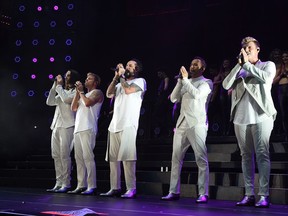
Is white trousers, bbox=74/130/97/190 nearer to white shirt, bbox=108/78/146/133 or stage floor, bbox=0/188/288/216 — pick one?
white shirt, bbox=108/78/146/133

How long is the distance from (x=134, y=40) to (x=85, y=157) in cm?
463

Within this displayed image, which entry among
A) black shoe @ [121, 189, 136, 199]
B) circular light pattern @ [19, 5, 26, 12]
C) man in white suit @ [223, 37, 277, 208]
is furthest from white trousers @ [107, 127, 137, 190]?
circular light pattern @ [19, 5, 26, 12]

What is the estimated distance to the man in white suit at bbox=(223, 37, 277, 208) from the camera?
418cm

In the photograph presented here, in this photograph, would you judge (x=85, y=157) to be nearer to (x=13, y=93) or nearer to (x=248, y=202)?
(x=248, y=202)

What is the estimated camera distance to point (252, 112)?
4266 mm

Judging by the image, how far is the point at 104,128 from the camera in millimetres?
9195

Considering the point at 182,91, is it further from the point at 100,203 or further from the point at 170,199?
the point at 100,203

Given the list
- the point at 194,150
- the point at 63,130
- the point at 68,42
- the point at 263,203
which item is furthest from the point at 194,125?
the point at 68,42

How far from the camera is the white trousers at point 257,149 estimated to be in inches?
165

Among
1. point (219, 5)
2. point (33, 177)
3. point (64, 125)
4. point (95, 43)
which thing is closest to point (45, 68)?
point (95, 43)

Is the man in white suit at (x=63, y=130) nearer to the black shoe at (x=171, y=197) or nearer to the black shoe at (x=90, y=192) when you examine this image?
the black shoe at (x=90, y=192)

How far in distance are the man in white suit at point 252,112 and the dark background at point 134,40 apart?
13.3 feet

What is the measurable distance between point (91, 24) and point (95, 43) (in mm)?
403

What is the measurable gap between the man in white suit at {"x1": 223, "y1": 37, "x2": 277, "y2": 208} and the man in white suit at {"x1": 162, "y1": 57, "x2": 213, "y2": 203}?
1.37ft
